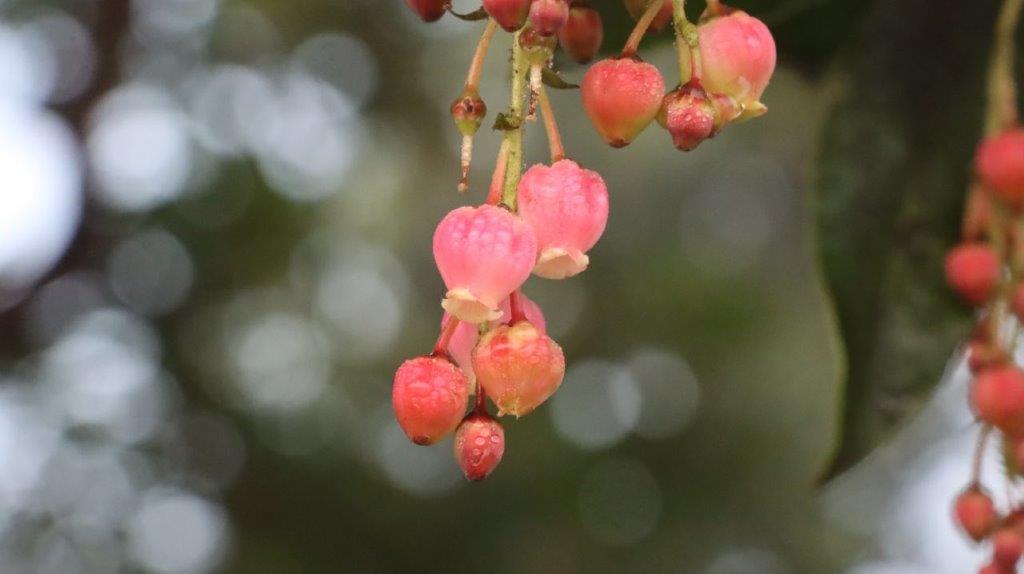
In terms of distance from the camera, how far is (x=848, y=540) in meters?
2.84

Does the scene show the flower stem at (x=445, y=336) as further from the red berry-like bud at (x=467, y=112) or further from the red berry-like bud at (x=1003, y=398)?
the red berry-like bud at (x=1003, y=398)

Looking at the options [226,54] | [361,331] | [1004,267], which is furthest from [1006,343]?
[361,331]

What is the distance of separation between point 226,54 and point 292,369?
29.4 inches

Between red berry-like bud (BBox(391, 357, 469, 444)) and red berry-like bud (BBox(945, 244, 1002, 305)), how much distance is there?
0.88ft

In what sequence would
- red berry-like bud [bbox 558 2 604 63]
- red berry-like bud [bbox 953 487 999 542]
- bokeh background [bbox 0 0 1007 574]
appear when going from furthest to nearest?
bokeh background [bbox 0 0 1007 574] → red berry-like bud [bbox 953 487 999 542] → red berry-like bud [bbox 558 2 604 63]

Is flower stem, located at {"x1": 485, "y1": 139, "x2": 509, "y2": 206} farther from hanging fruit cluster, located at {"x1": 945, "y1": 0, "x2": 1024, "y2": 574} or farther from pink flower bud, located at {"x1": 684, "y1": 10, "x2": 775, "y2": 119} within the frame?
hanging fruit cluster, located at {"x1": 945, "y1": 0, "x2": 1024, "y2": 574}

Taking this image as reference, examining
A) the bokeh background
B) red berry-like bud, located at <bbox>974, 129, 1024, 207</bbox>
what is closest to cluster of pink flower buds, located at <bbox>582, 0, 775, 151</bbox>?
red berry-like bud, located at <bbox>974, 129, 1024, 207</bbox>

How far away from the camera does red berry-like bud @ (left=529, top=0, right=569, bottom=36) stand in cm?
29

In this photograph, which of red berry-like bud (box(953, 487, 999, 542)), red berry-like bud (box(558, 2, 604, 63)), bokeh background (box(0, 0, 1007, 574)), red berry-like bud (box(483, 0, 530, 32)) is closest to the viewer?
red berry-like bud (box(483, 0, 530, 32))

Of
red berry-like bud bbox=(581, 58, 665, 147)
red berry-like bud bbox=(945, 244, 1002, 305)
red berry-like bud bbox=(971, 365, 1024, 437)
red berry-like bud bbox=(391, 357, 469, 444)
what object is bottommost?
red berry-like bud bbox=(971, 365, 1024, 437)

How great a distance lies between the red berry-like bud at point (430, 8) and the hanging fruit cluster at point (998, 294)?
260mm

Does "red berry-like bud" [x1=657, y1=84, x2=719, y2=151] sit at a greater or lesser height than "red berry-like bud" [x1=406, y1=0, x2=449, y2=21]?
lesser

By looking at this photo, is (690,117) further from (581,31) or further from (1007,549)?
(1007,549)

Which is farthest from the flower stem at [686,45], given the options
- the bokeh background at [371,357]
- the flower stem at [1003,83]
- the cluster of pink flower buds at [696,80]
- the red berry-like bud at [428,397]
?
the bokeh background at [371,357]
